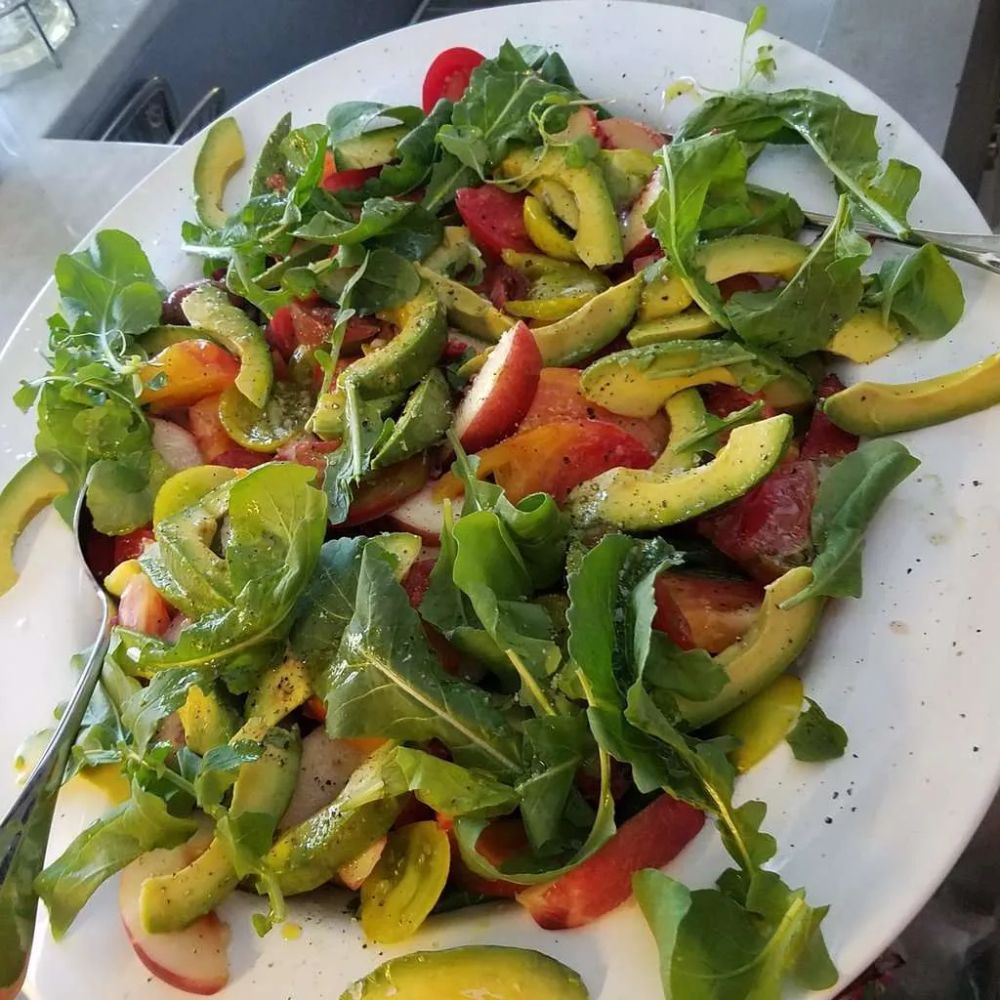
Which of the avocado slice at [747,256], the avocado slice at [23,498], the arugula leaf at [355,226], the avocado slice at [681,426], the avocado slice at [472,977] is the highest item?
the arugula leaf at [355,226]

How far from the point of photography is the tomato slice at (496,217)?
48.7 inches

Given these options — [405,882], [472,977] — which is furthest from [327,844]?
[472,977]

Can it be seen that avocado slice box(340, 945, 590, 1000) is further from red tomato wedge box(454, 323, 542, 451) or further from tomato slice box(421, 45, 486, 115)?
tomato slice box(421, 45, 486, 115)

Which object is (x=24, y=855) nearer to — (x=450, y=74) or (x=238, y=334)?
(x=238, y=334)

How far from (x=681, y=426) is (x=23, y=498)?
2.62 ft

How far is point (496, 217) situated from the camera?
4.07 ft

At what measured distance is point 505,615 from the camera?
85 centimetres

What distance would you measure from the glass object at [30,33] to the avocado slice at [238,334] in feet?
3.20

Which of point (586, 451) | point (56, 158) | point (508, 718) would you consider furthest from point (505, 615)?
point (56, 158)

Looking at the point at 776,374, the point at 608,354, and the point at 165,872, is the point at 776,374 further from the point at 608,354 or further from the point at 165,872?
the point at 165,872

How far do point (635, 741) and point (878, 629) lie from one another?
0.76ft

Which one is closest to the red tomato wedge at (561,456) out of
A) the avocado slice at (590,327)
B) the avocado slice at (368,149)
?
the avocado slice at (590,327)

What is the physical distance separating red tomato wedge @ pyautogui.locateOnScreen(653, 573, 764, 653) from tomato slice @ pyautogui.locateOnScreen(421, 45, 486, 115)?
2.66 feet

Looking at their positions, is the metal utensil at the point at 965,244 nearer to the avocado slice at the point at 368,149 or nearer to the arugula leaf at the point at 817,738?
the arugula leaf at the point at 817,738
